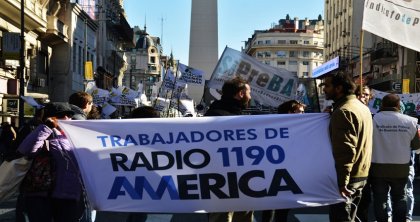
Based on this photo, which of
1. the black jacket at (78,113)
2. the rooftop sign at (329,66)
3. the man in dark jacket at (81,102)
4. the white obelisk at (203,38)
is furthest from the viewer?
the rooftop sign at (329,66)

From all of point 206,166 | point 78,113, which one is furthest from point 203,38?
point 206,166

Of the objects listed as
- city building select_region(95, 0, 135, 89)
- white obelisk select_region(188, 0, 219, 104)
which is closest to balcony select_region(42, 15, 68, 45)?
white obelisk select_region(188, 0, 219, 104)

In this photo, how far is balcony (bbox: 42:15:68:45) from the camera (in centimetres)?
3529

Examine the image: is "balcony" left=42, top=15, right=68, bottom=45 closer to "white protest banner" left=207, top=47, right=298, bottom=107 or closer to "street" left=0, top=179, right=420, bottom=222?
"white protest banner" left=207, top=47, right=298, bottom=107

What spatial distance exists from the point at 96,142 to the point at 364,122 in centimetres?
225

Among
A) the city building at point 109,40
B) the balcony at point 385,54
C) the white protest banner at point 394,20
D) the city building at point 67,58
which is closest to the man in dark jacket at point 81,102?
the white protest banner at point 394,20

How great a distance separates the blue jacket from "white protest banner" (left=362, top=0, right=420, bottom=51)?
391 centimetres

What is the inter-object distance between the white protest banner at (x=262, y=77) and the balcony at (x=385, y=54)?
30906mm

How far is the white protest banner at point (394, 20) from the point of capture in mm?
Answer: 7492

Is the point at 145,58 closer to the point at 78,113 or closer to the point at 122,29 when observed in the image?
the point at 122,29

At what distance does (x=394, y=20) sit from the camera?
297 inches

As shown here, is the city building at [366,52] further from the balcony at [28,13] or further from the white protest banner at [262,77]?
the white protest banner at [262,77]

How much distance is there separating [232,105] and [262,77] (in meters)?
7.13

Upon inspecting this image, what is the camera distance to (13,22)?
28312 mm
